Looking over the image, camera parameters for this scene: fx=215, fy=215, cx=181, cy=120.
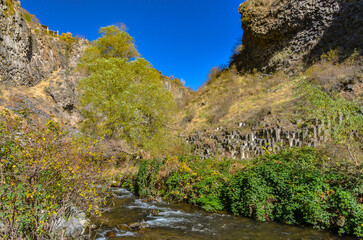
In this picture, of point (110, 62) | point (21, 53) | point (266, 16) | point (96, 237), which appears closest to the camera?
point (96, 237)

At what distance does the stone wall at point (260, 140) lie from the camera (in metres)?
10.0

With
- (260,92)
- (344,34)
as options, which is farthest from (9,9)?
(344,34)

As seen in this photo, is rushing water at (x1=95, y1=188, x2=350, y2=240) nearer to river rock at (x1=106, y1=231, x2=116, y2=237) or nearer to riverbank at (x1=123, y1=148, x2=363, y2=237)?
river rock at (x1=106, y1=231, x2=116, y2=237)

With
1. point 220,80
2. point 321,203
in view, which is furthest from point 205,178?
point 220,80

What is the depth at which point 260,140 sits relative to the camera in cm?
1232

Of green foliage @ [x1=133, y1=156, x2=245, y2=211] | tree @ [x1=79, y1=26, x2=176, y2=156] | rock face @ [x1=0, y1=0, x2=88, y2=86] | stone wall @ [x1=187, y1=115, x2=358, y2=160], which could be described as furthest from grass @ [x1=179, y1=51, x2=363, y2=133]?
rock face @ [x1=0, y1=0, x2=88, y2=86]

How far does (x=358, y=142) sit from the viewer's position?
8172 mm

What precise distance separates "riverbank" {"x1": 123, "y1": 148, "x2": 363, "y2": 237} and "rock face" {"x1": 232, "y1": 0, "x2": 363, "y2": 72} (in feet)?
52.4

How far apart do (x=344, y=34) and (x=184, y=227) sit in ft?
73.3

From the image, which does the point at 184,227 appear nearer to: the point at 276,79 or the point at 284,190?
Result: the point at 284,190

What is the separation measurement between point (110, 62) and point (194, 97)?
1726cm

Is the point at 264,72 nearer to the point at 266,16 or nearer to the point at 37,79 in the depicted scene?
the point at 266,16

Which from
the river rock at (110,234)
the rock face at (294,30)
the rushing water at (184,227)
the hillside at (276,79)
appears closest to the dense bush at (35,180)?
the river rock at (110,234)

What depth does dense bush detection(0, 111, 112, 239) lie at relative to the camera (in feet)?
10.8
